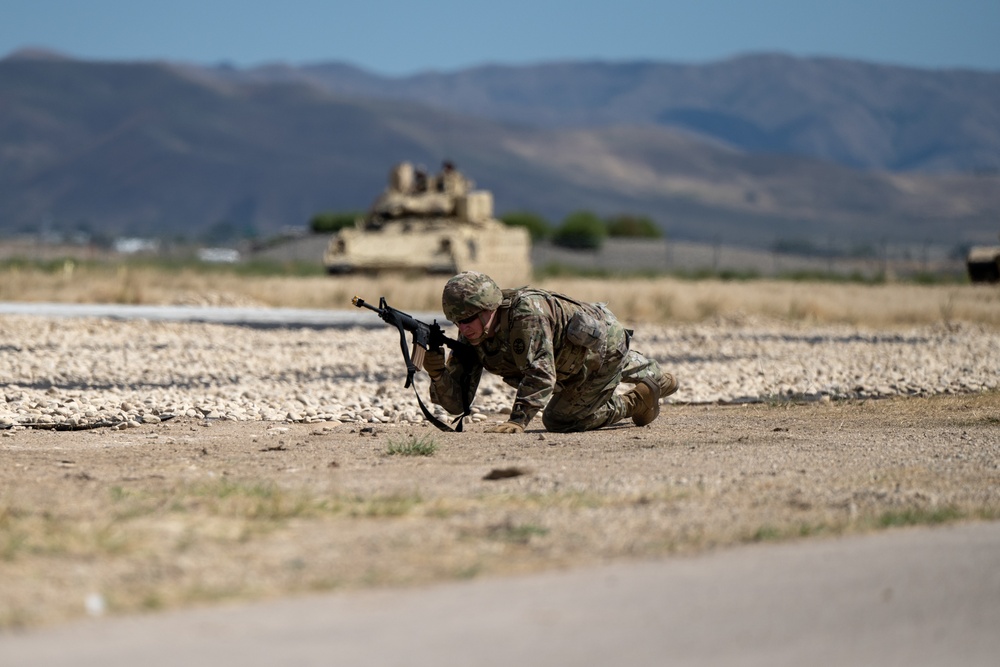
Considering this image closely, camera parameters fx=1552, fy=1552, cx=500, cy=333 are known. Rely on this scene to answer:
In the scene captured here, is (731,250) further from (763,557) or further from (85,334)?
(763,557)

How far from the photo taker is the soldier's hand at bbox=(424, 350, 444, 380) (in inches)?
381

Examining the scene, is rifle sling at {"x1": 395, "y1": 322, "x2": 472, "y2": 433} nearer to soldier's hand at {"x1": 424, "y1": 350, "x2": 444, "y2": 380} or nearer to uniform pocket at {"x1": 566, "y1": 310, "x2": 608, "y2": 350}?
soldier's hand at {"x1": 424, "y1": 350, "x2": 444, "y2": 380}

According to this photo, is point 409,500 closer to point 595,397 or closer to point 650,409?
point 595,397

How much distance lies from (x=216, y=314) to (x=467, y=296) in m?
16.8

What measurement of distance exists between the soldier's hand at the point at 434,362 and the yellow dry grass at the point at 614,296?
16367mm

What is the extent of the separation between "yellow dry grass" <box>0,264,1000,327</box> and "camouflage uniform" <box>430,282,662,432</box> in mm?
15276

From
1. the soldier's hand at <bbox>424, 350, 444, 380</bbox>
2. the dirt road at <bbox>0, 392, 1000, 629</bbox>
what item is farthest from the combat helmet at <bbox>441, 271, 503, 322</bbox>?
the dirt road at <bbox>0, 392, 1000, 629</bbox>

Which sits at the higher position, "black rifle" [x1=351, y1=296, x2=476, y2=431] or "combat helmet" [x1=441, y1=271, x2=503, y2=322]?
"combat helmet" [x1=441, y1=271, x2=503, y2=322]

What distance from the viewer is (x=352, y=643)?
454 cm

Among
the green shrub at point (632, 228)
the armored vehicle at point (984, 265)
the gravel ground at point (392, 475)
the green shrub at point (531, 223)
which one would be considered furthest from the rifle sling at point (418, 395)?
the green shrub at point (632, 228)

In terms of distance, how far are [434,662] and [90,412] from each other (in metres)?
7.48

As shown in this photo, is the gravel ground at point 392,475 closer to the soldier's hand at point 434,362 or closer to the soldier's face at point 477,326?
the soldier's hand at point 434,362

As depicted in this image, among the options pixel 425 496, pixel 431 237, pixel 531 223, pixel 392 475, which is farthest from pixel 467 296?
pixel 531 223

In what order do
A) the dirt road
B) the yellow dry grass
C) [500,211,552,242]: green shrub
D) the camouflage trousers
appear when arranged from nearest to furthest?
the dirt road, the camouflage trousers, the yellow dry grass, [500,211,552,242]: green shrub
